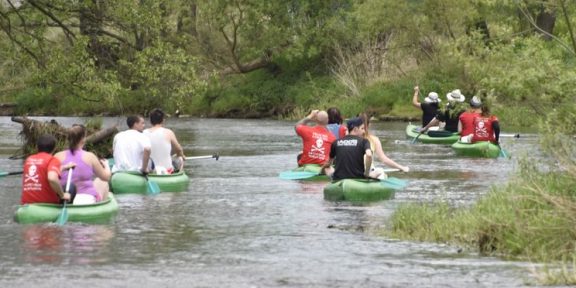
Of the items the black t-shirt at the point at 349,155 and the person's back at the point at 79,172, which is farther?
the black t-shirt at the point at 349,155

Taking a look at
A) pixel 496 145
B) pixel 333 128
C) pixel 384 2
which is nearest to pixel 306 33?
pixel 384 2

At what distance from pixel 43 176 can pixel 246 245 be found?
10.0 ft

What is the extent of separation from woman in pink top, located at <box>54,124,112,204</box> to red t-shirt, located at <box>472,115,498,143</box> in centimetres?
1463

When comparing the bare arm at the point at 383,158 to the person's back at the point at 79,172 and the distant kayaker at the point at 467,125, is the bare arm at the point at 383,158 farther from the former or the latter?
the distant kayaker at the point at 467,125

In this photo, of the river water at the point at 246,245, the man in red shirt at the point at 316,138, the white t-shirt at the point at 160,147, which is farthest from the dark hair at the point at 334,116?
the white t-shirt at the point at 160,147

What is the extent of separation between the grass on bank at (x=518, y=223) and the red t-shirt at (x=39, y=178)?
4.52 metres

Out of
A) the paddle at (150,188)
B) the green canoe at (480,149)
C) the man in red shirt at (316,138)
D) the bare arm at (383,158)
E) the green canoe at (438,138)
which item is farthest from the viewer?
the green canoe at (438,138)

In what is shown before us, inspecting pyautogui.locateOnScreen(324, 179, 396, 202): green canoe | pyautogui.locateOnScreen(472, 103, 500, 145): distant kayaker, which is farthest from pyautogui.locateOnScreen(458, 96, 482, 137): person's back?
pyautogui.locateOnScreen(324, 179, 396, 202): green canoe

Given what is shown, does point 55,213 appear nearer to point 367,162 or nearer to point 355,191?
point 355,191

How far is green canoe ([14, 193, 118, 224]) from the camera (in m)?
15.4

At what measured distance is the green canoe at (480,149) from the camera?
28516 mm

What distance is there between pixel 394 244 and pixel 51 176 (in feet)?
14.9

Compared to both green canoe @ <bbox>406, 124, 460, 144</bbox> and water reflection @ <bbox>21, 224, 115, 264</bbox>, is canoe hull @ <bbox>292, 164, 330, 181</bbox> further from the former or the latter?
green canoe @ <bbox>406, 124, 460, 144</bbox>

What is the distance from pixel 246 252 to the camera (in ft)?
44.4
